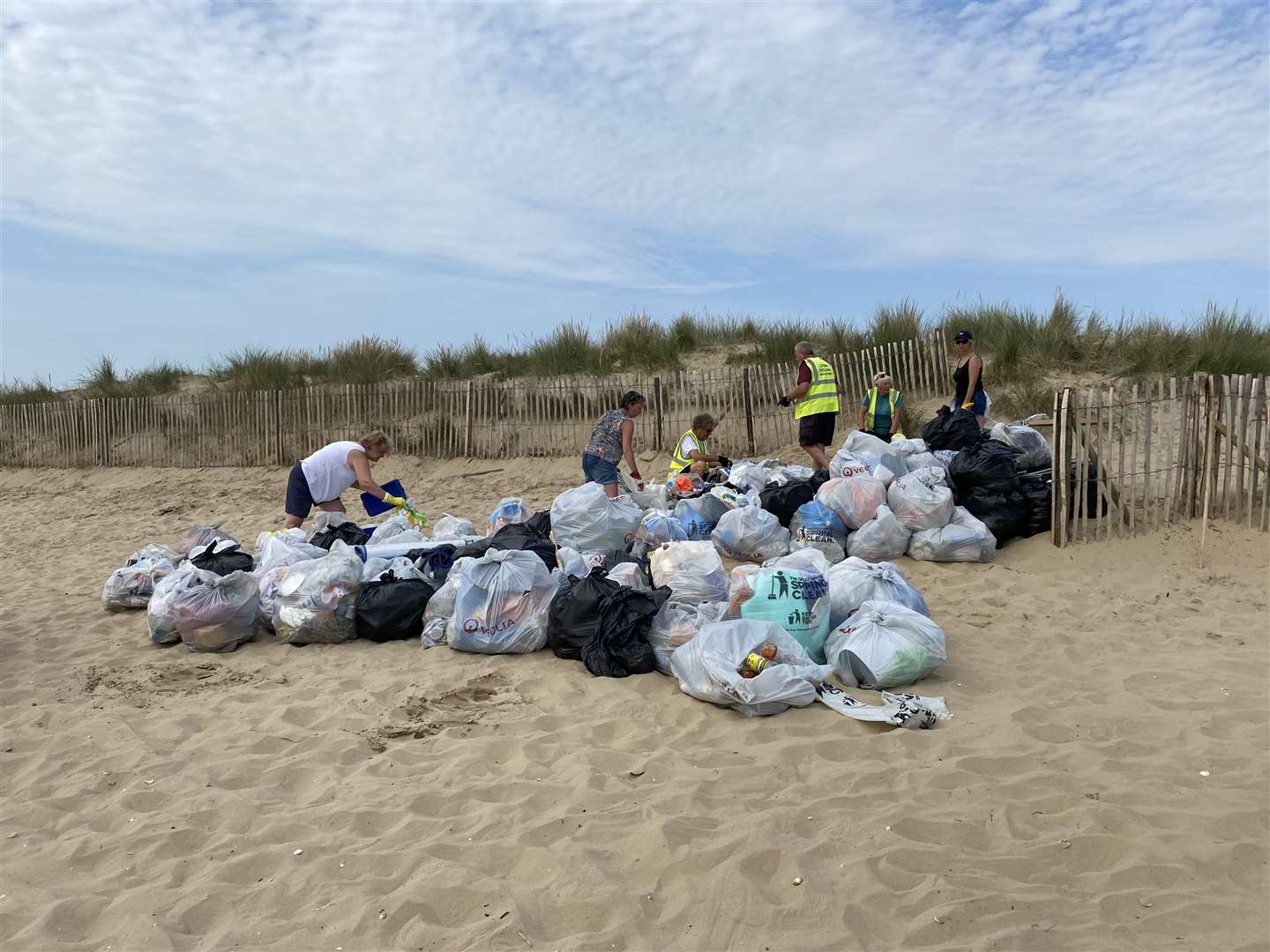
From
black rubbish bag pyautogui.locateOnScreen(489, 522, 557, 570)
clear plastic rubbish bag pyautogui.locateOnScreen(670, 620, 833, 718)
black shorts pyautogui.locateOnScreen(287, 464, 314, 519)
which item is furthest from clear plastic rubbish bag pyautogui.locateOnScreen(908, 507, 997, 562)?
black shorts pyautogui.locateOnScreen(287, 464, 314, 519)

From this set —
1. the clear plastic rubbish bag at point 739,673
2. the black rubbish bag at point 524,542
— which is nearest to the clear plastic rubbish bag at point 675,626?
the clear plastic rubbish bag at point 739,673

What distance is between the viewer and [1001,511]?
6742 millimetres

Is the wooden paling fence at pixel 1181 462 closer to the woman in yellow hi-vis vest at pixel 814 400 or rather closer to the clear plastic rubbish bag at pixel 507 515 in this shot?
the woman in yellow hi-vis vest at pixel 814 400

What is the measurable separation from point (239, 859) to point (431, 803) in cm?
64

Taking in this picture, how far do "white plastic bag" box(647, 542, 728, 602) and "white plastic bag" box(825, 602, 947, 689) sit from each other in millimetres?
807

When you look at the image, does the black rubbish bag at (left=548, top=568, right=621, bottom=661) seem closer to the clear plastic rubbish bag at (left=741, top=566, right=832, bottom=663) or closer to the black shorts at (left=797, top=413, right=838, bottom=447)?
the clear plastic rubbish bag at (left=741, top=566, right=832, bottom=663)

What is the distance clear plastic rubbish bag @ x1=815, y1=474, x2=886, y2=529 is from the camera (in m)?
6.51

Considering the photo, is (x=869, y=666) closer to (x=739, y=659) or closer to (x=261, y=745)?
(x=739, y=659)

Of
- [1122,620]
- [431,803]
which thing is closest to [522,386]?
[1122,620]

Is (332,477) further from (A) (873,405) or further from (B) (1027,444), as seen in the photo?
(B) (1027,444)

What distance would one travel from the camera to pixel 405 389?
45.1 ft

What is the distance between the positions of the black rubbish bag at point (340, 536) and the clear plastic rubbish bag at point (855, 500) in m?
3.45

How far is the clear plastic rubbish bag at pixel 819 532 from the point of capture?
6352mm

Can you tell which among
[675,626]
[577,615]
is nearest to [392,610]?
[577,615]
